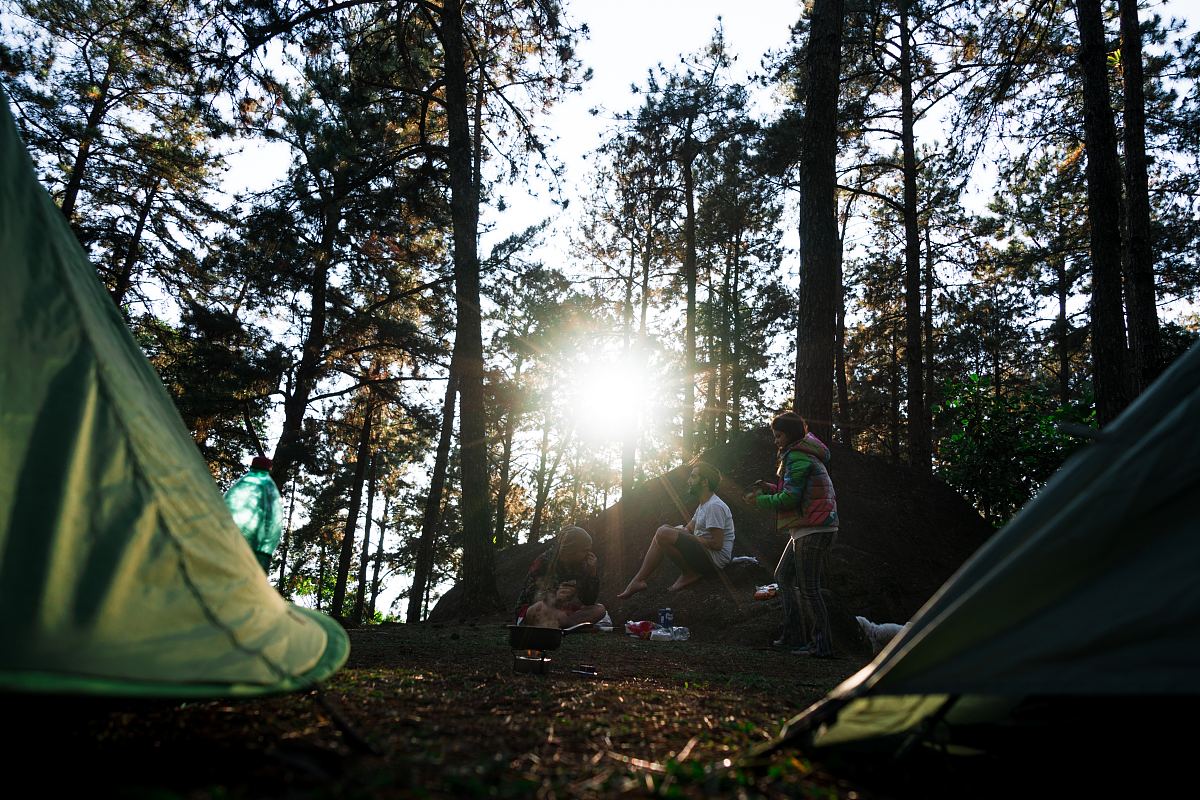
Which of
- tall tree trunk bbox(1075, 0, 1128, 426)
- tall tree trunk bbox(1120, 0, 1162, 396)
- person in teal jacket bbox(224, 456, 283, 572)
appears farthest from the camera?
tall tree trunk bbox(1120, 0, 1162, 396)

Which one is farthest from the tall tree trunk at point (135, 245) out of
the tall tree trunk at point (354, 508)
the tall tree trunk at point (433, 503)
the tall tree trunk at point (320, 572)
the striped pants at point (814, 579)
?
the tall tree trunk at point (320, 572)

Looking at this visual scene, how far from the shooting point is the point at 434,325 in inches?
667

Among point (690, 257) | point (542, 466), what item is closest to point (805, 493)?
point (690, 257)

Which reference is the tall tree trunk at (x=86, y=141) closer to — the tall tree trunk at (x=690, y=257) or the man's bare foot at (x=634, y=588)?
the man's bare foot at (x=634, y=588)

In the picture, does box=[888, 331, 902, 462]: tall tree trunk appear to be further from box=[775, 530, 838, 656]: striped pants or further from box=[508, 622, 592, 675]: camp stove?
box=[508, 622, 592, 675]: camp stove

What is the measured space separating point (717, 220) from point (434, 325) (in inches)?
408

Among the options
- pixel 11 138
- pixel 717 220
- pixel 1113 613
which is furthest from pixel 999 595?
pixel 717 220

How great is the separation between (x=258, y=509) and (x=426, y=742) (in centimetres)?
369

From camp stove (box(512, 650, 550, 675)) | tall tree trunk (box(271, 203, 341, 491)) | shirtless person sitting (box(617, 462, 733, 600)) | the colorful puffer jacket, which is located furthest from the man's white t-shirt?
tall tree trunk (box(271, 203, 341, 491))

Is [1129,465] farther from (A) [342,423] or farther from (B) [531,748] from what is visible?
(A) [342,423]

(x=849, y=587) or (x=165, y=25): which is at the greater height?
(x=165, y=25)

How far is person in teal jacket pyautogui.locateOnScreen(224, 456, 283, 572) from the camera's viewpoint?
523cm

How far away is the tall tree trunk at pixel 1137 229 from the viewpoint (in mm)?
8180

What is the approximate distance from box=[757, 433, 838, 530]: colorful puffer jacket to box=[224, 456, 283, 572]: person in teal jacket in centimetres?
403
